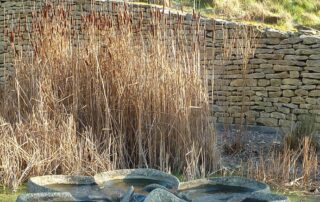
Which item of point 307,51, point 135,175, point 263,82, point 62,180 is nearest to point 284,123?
Answer: point 263,82

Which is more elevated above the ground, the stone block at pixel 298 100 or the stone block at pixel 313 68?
the stone block at pixel 313 68

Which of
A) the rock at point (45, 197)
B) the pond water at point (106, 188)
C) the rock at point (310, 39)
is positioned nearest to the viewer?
the rock at point (45, 197)

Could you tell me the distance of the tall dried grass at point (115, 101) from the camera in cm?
426

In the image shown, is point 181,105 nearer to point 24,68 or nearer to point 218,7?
point 24,68

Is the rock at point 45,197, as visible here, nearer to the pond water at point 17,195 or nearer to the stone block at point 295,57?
the pond water at point 17,195

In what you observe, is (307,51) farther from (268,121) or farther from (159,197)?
(159,197)

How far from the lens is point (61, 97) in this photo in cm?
464

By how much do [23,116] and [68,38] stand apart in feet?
2.54

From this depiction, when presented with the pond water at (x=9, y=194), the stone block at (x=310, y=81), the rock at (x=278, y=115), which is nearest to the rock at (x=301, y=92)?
the stone block at (x=310, y=81)

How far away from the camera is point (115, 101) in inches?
180

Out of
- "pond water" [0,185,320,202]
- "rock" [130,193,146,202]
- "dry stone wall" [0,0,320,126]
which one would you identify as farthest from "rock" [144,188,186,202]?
"dry stone wall" [0,0,320,126]

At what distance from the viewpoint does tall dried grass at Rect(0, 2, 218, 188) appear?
168 inches

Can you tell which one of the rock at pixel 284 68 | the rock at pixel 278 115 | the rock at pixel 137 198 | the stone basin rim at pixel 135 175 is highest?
the rock at pixel 284 68

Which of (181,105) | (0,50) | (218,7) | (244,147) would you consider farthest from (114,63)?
(0,50)
